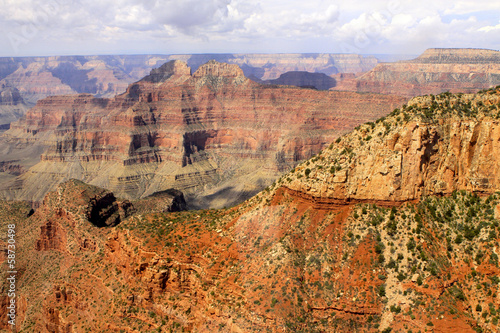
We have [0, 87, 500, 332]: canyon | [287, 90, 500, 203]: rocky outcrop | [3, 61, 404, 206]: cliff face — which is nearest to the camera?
[0, 87, 500, 332]: canyon

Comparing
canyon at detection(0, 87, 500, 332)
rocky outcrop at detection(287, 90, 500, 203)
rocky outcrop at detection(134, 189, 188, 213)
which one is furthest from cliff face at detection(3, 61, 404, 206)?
rocky outcrop at detection(287, 90, 500, 203)

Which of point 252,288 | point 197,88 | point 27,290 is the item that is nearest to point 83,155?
point 197,88

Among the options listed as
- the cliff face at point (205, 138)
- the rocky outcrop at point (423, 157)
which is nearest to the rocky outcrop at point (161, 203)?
the cliff face at point (205, 138)

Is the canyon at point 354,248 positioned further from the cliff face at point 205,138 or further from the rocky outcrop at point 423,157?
the cliff face at point 205,138

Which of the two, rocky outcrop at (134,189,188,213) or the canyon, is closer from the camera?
the canyon

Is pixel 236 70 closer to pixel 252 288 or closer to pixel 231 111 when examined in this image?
pixel 231 111

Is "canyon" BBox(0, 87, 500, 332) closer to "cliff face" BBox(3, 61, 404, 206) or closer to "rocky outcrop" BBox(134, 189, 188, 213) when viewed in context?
"rocky outcrop" BBox(134, 189, 188, 213)
